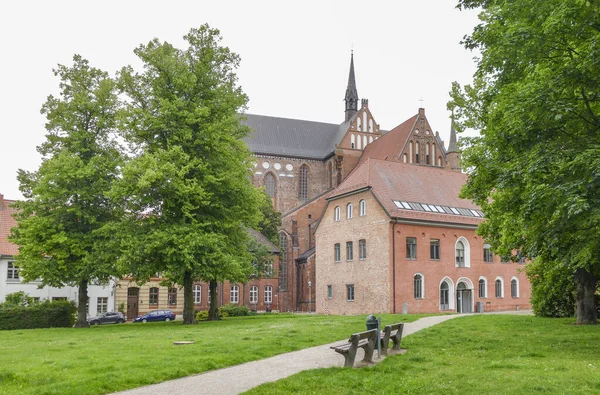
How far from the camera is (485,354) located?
42.0 feet

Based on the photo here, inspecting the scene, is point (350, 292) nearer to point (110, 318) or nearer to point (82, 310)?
point (82, 310)

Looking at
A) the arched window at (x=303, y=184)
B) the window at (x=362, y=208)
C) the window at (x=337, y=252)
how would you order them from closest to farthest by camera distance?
1. the window at (x=362, y=208)
2. the window at (x=337, y=252)
3. the arched window at (x=303, y=184)

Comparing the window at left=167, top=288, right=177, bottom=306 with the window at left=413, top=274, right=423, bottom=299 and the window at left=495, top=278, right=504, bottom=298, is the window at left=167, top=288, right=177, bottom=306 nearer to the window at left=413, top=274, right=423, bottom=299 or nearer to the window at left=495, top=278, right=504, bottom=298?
the window at left=413, top=274, right=423, bottom=299

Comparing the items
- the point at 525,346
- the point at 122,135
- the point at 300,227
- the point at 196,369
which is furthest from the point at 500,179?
the point at 300,227

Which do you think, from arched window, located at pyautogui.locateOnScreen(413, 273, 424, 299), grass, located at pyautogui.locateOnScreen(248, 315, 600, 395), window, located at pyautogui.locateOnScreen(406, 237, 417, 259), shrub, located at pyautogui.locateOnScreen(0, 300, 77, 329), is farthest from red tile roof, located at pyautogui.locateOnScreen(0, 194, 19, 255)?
grass, located at pyautogui.locateOnScreen(248, 315, 600, 395)

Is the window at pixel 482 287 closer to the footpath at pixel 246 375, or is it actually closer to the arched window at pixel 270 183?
the arched window at pixel 270 183

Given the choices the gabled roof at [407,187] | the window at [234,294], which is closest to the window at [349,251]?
the gabled roof at [407,187]

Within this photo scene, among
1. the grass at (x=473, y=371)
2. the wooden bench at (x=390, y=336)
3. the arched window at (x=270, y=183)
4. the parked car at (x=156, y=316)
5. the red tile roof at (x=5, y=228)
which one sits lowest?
the parked car at (x=156, y=316)

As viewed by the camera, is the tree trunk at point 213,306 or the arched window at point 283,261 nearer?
the tree trunk at point 213,306

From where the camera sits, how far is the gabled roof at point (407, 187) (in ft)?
128

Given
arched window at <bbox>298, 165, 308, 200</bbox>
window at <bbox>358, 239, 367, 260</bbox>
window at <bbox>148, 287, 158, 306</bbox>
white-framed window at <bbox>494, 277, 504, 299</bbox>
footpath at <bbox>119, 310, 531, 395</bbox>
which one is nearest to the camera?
footpath at <bbox>119, 310, 531, 395</bbox>

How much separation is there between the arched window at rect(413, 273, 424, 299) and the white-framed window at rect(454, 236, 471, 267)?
3691mm

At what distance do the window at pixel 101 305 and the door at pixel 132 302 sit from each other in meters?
2.67

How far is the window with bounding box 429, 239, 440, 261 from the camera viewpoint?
129ft
